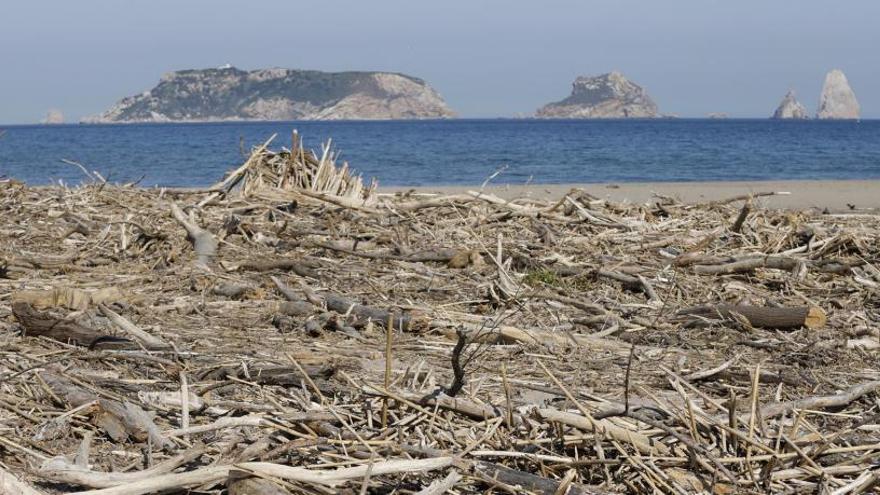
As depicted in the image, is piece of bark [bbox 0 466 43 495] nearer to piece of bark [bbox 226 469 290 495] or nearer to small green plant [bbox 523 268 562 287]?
piece of bark [bbox 226 469 290 495]

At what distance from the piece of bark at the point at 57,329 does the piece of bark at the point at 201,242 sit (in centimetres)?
220

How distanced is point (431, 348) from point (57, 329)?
5.66 ft

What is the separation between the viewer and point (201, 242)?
7961 mm

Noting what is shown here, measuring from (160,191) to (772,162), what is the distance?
3500 centimetres

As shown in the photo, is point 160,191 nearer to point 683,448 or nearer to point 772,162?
point 683,448

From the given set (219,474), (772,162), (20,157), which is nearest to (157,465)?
(219,474)

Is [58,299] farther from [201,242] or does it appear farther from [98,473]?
[98,473]

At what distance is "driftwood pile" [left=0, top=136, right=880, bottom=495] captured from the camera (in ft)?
12.0

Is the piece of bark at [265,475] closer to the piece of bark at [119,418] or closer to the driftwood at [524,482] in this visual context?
the driftwood at [524,482]

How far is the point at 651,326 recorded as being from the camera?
19.5 ft

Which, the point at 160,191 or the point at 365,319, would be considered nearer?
the point at 365,319

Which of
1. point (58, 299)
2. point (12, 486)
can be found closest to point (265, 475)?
point (12, 486)

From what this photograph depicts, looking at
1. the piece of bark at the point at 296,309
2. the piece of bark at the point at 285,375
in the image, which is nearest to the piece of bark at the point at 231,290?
the piece of bark at the point at 296,309

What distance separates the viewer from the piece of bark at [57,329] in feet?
16.5
